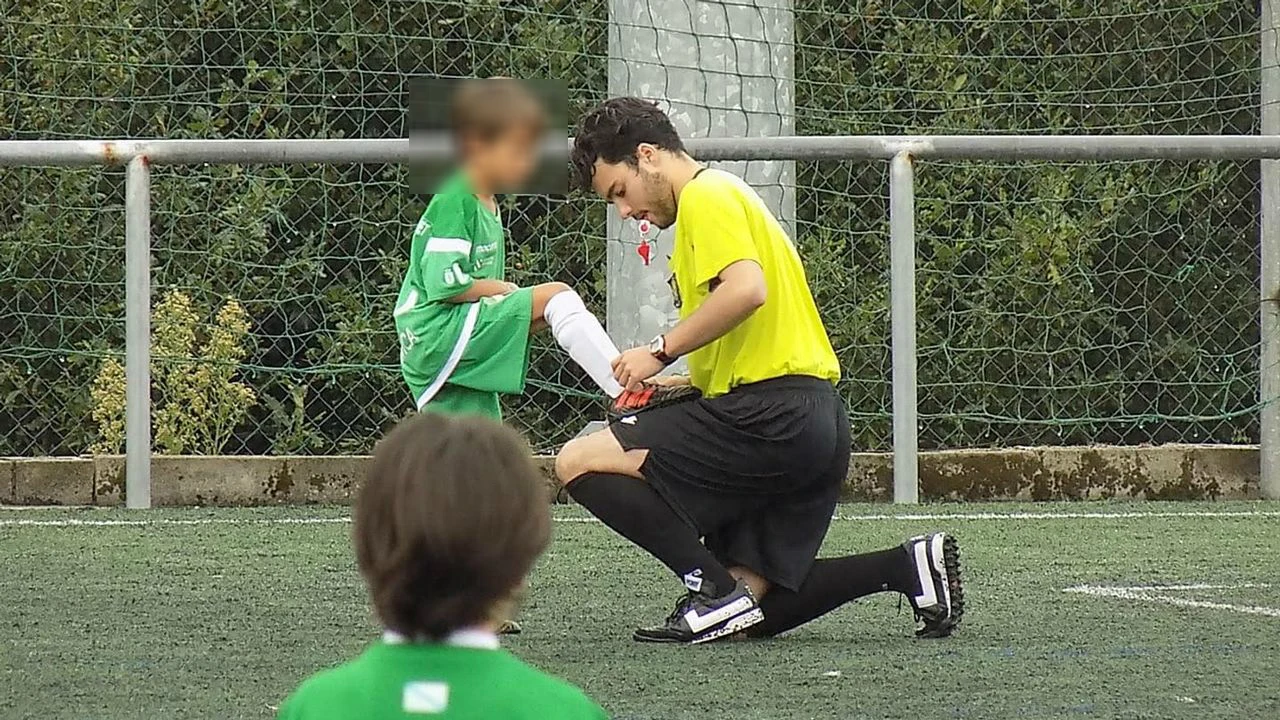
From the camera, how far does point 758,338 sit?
191 inches

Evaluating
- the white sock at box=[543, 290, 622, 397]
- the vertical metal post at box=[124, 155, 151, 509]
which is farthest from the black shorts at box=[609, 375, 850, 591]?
the vertical metal post at box=[124, 155, 151, 509]

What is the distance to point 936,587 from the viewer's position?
15.9 feet

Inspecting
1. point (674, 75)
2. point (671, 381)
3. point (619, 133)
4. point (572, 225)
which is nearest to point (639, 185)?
point (619, 133)

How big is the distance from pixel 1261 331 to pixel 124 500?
3934 millimetres

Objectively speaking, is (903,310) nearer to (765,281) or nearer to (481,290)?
(481,290)

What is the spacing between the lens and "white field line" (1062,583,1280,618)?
512cm

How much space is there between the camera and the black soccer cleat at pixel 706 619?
4703mm

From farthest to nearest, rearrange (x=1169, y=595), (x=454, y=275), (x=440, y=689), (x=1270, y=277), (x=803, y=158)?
(x=1270, y=277) < (x=803, y=158) < (x=1169, y=595) < (x=454, y=275) < (x=440, y=689)

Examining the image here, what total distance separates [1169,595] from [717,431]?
1258 mm

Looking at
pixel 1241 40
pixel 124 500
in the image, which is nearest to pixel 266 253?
pixel 124 500

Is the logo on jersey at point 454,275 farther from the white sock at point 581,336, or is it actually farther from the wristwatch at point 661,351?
the wristwatch at point 661,351

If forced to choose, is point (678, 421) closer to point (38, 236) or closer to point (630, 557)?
point (630, 557)

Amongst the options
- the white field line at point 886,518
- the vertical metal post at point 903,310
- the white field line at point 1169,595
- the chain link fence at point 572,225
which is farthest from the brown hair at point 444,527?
the chain link fence at point 572,225

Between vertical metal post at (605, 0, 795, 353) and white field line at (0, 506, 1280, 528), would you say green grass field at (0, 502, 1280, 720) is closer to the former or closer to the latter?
white field line at (0, 506, 1280, 528)
